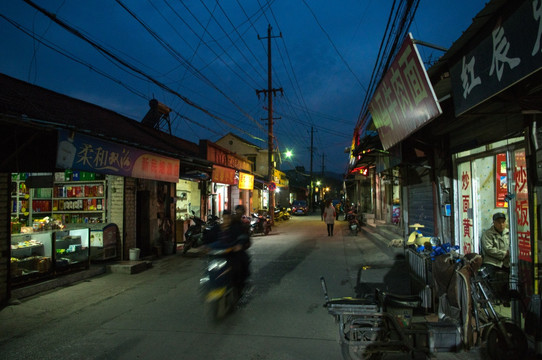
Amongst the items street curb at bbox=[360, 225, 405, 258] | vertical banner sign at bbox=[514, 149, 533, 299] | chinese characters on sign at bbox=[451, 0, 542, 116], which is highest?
chinese characters on sign at bbox=[451, 0, 542, 116]

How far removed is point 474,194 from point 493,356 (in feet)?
13.6

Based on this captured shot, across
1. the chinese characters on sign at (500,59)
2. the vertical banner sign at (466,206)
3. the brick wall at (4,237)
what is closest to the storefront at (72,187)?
the brick wall at (4,237)

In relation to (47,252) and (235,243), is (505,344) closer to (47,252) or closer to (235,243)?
(235,243)

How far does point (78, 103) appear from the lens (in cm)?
999

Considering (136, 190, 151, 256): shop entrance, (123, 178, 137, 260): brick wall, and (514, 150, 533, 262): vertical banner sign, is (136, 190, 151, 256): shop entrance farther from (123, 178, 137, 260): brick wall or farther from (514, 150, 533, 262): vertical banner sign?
(514, 150, 533, 262): vertical banner sign

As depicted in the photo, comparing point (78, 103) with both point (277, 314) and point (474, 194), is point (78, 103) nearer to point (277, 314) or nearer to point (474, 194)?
point (277, 314)

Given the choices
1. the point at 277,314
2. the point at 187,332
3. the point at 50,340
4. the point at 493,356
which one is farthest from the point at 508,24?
the point at 50,340

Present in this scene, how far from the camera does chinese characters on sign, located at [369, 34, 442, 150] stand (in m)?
5.54

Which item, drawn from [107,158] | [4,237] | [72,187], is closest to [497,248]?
[107,158]

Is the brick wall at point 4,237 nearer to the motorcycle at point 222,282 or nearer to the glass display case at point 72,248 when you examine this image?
the glass display case at point 72,248

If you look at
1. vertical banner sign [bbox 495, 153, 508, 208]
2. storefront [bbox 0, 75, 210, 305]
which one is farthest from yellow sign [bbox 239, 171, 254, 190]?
vertical banner sign [bbox 495, 153, 508, 208]

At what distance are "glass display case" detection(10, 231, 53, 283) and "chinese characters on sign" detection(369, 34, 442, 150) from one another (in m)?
8.63

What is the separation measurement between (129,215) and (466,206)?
9.39m

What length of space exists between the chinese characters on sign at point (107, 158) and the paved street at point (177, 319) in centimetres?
272
